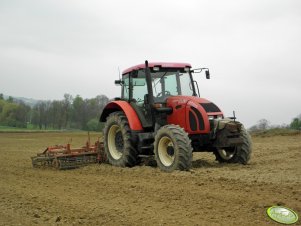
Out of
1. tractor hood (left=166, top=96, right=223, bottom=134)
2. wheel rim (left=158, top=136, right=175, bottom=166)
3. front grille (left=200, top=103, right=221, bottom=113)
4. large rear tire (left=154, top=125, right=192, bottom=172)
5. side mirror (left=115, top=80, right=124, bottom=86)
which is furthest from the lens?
side mirror (left=115, top=80, right=124, bottom=86)

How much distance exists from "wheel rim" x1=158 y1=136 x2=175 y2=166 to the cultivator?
2.76 meters

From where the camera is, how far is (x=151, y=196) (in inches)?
267

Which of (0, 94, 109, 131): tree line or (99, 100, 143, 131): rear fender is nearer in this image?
(99, 100, 143, 131): rear fender

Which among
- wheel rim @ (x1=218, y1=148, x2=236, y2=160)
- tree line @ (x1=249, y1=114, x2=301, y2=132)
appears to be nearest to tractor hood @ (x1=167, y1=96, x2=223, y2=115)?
wheel rim @ (x1=218, y1=148, x2=236, y2=160)

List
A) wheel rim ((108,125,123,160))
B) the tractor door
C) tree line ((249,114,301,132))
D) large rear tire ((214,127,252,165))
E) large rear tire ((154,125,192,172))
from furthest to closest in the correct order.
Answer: tree line ((249,114,301,132)) < wheel rim ((108,125,123,160)) < the tractor door < large rear tire ((214,127,252,165)) < large rear tire ((154,125,192,172))

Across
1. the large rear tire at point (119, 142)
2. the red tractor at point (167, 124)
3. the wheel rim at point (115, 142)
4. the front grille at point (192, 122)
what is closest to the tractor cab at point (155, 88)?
the red tractor at point (167, 124)

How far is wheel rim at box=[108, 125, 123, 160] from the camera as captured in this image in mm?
11297

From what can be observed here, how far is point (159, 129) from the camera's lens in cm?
973

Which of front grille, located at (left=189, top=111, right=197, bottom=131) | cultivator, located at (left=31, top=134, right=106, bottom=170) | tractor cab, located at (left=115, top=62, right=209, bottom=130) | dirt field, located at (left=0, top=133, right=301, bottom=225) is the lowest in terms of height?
dirt field, located at (left=0, top=133, right=301, bottom=225)

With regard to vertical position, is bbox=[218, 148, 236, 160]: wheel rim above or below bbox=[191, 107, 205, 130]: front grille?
below

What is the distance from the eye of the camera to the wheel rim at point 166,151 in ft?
31.0

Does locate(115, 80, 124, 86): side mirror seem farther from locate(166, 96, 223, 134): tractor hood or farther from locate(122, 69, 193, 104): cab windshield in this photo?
locate(166, 96, 223, 134): tractor hood

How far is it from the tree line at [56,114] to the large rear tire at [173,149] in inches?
2185

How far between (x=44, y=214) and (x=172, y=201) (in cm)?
182
